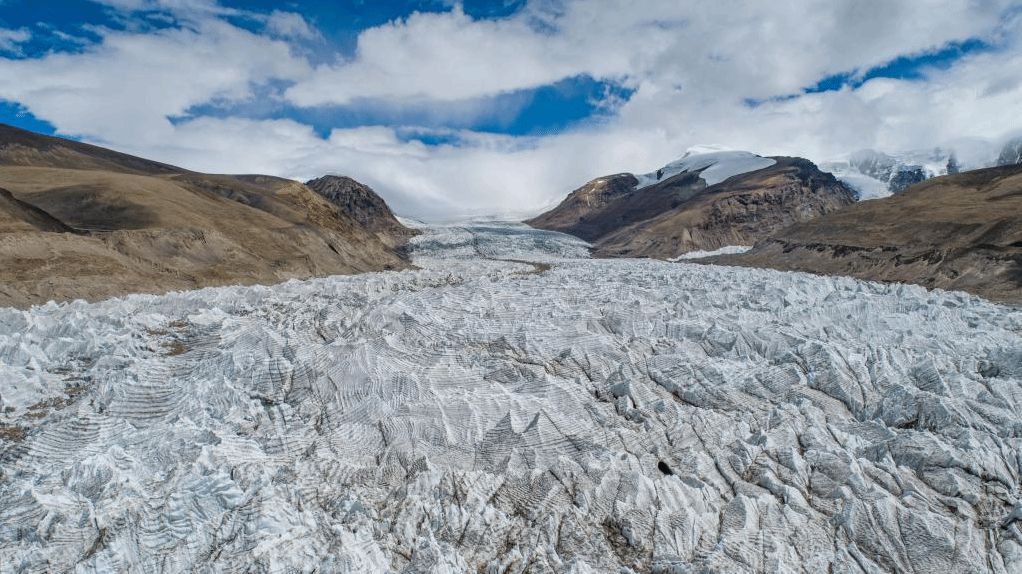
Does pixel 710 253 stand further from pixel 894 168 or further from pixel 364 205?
pixel 894 168

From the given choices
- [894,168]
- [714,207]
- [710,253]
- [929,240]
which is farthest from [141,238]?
[894,168]

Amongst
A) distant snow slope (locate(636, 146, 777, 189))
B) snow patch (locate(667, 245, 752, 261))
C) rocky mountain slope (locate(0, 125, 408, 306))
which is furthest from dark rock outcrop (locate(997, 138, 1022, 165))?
rocky mountain slope (locate(0, 125, 408, 306))

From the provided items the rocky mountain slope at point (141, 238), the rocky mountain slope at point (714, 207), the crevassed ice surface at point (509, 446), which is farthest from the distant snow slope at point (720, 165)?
the crevassed ice surface at point (509, 446)

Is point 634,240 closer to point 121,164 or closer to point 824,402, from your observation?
point 121,164

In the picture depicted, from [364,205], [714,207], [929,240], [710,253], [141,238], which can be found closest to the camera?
[141,238]

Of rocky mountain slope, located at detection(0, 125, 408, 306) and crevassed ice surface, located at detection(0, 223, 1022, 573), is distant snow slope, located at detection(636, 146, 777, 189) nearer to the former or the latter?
rocky mountain slope, located at detection(0, 125, 408, 306)

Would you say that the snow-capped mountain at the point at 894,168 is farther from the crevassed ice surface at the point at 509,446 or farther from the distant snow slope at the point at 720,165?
the crevassed ice surface at the point at 509,446
